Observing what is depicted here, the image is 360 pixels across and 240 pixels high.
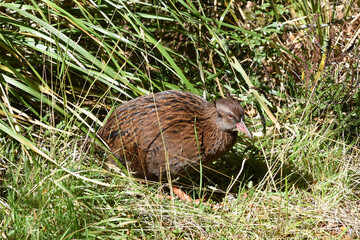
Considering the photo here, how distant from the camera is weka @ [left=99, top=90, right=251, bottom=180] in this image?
325 centimetres

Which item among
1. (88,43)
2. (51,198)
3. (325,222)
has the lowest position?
(325,222)

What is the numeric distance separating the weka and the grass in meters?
0.15

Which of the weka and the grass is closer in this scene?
the grass

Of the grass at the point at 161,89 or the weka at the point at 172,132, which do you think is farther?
the weka at the point at 172,132

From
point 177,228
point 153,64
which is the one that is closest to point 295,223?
point 177,228

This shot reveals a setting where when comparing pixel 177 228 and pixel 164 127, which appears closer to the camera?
pixel 177 228

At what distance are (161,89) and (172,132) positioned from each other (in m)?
0.74

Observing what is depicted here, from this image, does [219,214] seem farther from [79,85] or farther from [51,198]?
[79,85]

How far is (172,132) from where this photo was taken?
3.26 meters

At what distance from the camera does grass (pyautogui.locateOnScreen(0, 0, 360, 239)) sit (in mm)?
2793

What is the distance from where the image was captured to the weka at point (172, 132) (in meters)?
3.25

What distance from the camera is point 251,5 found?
432 centimetres

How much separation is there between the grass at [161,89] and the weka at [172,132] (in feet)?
0.49

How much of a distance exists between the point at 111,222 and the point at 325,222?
53.6 inches
